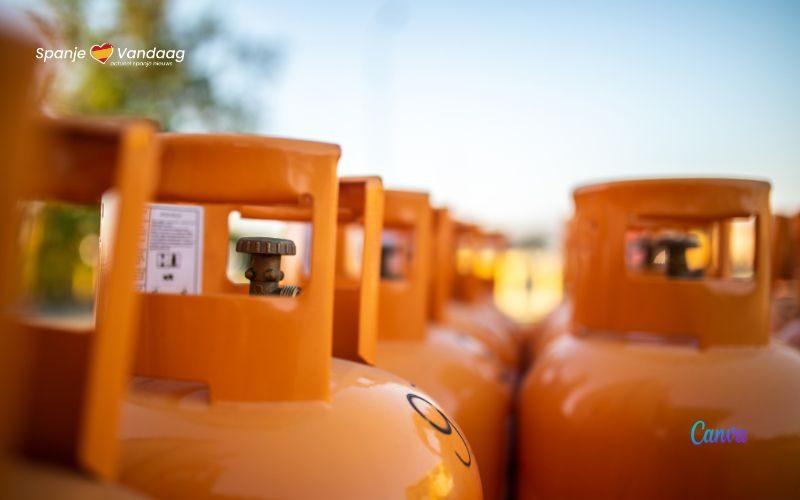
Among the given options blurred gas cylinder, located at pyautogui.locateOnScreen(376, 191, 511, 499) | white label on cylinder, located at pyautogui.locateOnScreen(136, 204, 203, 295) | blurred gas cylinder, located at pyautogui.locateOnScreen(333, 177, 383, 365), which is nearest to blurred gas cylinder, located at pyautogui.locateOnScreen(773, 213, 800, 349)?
blurred gas cylinder, located at pyautogui.locateOnScreen(376, 191, 511, 499)

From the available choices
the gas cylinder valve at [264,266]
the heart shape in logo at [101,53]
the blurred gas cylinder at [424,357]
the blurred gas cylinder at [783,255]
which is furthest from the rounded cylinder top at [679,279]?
the heart shape in logo at [101,53]

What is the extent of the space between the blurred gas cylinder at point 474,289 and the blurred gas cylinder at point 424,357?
27.4 inches

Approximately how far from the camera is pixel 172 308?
1123mm

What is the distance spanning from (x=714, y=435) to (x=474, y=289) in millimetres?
3136

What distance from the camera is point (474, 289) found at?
482 centimetres

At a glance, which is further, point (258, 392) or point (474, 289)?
point (474, 289)

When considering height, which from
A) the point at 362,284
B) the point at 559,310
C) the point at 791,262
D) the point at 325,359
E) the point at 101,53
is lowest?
the point at 559,310

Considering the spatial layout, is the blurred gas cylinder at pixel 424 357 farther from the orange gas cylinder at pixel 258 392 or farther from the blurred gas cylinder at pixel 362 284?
the orange gas cylinder at pixel 258 392

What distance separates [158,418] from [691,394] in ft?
4.90

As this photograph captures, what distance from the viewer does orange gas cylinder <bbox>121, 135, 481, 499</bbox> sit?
103cm

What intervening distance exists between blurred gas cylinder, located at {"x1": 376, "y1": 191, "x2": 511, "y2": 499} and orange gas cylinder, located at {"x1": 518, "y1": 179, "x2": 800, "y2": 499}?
19cm

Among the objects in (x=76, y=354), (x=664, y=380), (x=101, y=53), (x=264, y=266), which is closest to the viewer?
(x=76, y=354)

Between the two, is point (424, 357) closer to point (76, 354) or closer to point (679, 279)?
point (679, 279)

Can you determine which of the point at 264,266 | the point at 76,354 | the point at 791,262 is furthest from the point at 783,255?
the point at 76,354
